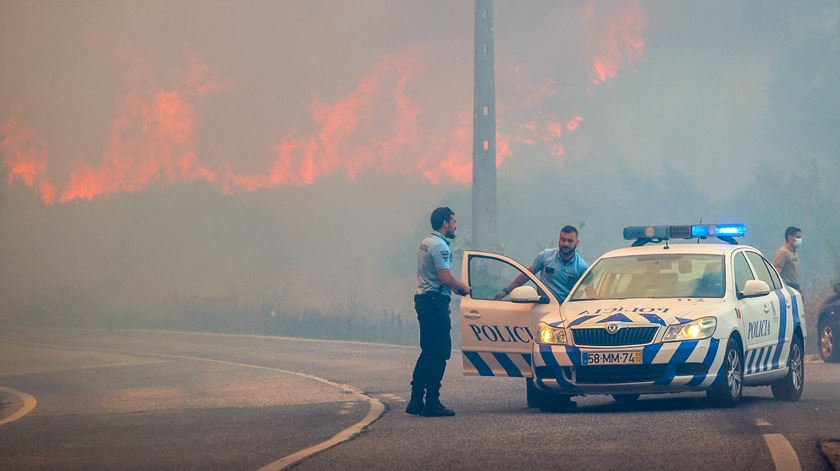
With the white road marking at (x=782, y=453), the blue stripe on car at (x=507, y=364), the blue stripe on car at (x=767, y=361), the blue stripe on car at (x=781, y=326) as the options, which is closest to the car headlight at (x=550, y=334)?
the blue stripe on car at (x=507, y=364)

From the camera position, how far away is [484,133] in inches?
1534

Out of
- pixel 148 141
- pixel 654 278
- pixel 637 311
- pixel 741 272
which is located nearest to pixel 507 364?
pixel 637 311

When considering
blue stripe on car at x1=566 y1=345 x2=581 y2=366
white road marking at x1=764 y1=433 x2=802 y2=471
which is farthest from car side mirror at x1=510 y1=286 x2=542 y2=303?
white road marking at x1=764 y1=433 x2=802 y2=471

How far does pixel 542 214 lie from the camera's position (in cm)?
6775

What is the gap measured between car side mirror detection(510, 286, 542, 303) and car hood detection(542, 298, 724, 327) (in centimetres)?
28

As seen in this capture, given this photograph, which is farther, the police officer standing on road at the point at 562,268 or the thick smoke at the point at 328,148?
the thick smoke at the point at 328,148

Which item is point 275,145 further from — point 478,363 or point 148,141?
point 478,363

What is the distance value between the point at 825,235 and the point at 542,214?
1394 centimetres

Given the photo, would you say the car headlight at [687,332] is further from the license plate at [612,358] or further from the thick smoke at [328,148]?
the thick smoke at [328,148]

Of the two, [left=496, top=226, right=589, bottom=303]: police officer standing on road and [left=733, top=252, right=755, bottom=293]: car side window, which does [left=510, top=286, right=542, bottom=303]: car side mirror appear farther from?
[left=733, top=252, right=755, bottom=293]: car side window

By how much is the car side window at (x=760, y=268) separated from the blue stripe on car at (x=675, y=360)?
2.54 metres

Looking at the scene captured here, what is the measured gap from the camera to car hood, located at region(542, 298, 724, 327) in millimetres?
13508

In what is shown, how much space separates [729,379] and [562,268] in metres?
2.42

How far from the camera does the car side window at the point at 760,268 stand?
15.7 metres
